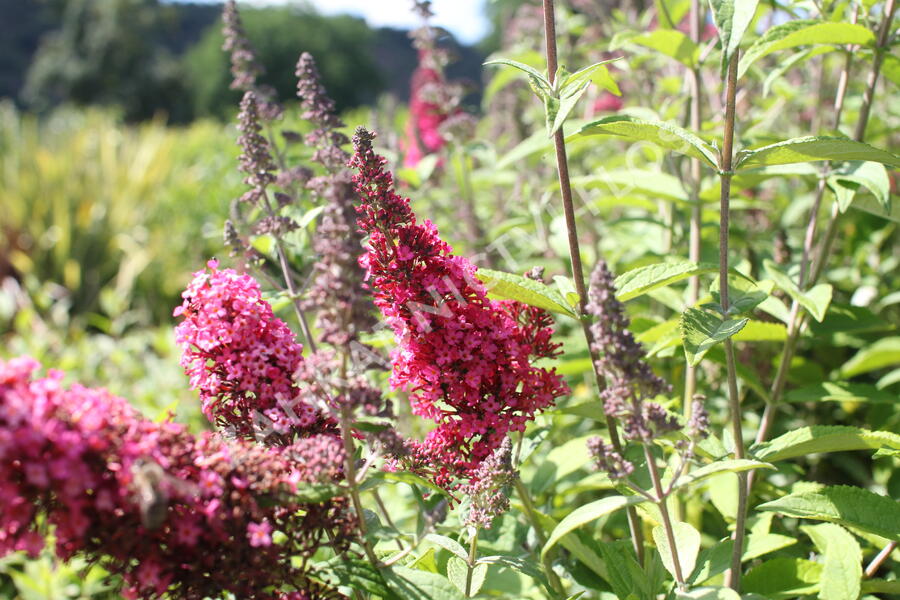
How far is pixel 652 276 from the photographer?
4.89ft

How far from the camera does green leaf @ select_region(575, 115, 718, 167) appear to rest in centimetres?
138

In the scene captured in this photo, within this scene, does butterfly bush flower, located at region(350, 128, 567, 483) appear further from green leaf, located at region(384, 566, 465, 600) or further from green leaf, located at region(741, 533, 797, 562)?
green leaf, located at region(741, 533, 797, 562)

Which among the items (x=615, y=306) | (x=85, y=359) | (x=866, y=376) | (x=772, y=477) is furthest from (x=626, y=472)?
(x=85, y=359)

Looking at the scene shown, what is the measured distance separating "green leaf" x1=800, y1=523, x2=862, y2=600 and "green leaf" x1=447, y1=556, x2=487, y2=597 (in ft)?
2.42

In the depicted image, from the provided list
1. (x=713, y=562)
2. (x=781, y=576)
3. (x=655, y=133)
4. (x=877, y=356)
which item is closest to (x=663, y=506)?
(x=713, y=562)

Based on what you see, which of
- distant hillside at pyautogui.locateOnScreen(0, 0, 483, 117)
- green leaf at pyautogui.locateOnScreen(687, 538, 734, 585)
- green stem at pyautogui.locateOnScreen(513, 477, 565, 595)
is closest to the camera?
green leaf at pyautogui.locateOnScreen(687, 538, 734, 585)

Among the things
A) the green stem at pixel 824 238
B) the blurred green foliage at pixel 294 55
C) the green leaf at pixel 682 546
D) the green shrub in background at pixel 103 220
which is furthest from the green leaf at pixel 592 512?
the blurred green foliage at pixel 294 55

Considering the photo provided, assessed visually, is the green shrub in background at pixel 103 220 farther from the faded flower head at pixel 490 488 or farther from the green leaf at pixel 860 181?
the green leaf at pixel 860 181

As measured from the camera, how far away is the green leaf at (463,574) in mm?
1477

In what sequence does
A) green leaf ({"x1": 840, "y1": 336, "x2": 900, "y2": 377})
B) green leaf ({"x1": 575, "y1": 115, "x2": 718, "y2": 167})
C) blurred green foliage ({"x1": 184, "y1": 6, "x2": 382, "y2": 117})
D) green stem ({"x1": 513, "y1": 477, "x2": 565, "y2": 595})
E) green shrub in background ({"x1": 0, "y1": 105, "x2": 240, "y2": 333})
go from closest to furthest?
green leaf ({"x1": 575, "y1": 115, "x2": 718, "y2": 167}) < green stem ({"x1": 513, "y1": 477, "x2": 565, "y2": 595}) < green leaf ({"x1": 840, "y1": 336, "x2": 900, "y2": 377}) < green shrub in background ({"x1": 0, "y1": 105, "x2": 240, "y2": 333}) < blurred green foliage ({"x1": 184, "y1": 6, "x2": 382, "y2": 117})

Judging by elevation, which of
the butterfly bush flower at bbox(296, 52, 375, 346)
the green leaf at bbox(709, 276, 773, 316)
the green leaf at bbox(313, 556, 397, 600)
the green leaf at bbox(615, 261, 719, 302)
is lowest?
the green leaf at bbox(313, 556, 397, 600)

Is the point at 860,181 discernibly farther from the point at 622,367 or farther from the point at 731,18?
Answer: the point at 622,367

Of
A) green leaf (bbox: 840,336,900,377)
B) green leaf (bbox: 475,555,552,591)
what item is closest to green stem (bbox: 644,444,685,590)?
green leaf (bbox: 475,555,552,591)

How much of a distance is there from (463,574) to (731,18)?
47.9 inches
